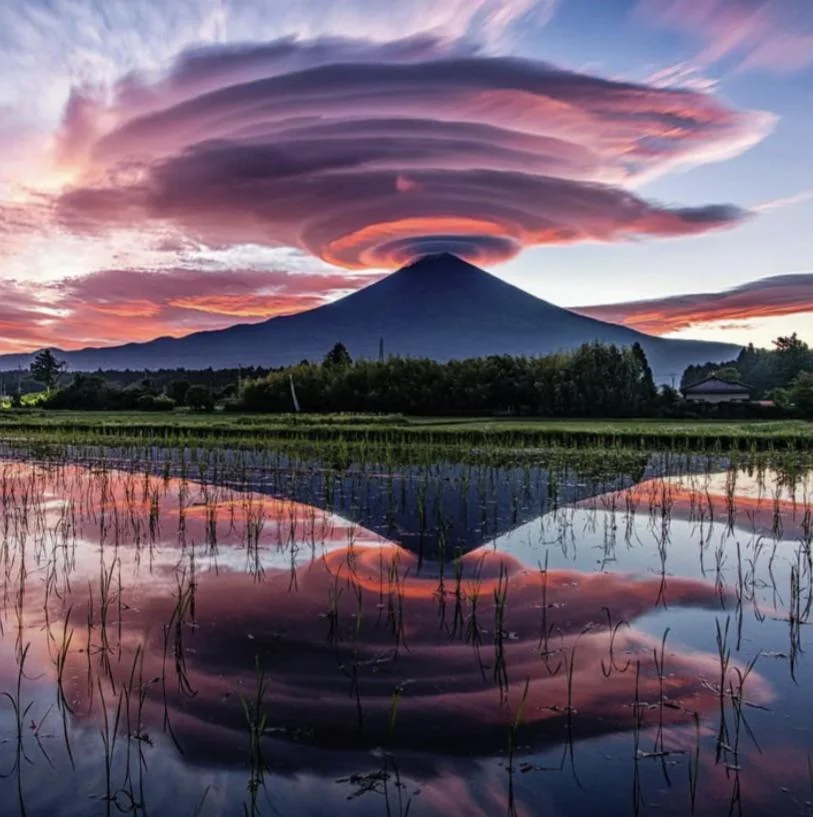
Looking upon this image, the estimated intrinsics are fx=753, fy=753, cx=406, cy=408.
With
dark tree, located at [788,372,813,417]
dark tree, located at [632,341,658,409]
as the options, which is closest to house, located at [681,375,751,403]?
dark tree, located at [632,341,658,409]

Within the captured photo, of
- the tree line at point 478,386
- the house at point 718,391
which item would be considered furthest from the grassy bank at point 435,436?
the house at point 718,391

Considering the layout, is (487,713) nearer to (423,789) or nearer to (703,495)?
(423,789)

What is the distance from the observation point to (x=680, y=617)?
6.12 m

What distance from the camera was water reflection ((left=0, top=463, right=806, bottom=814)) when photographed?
12.3ft

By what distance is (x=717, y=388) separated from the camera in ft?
233

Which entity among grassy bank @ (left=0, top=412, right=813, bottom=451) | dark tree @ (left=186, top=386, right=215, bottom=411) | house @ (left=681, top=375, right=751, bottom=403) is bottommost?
grassy bank @ (left=0, top=412, right=813, bottom=451)

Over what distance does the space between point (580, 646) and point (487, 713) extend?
1.34m

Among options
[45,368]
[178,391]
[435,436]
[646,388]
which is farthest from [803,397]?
[45,368]

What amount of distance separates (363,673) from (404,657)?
375 millimetres

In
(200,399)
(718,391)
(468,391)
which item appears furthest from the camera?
(718,391)

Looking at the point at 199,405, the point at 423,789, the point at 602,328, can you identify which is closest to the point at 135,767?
the point at 423,789

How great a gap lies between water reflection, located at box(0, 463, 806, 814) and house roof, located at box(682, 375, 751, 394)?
6672 cm

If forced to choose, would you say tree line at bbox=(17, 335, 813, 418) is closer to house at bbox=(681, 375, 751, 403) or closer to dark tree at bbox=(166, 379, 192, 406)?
Answer: dark tree at bbox=(166, 379, 192, 406)

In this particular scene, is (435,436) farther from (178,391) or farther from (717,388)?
(717,388)
